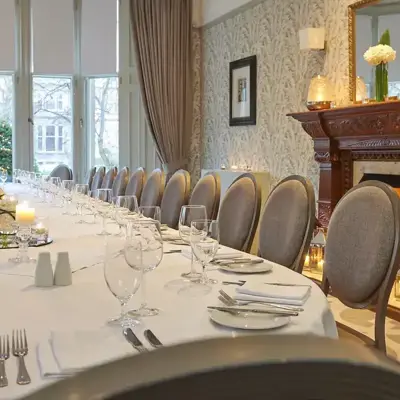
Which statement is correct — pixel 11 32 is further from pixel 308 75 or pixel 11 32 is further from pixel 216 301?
pixel 216 301

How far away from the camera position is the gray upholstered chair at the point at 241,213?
2.85 meters

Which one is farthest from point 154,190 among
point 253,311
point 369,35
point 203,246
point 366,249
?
point 253,311

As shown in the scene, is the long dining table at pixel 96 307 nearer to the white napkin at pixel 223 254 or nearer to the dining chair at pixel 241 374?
the white napkin at pixel 223 254

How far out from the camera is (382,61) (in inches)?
176

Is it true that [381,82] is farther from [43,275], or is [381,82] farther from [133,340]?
[133,340]

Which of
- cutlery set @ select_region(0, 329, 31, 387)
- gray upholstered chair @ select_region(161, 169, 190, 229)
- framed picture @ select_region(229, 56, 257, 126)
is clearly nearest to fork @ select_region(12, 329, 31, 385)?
cutlery set @ select_region(0, 329, 31, 387)

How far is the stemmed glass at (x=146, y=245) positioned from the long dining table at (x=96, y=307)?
0.11ft

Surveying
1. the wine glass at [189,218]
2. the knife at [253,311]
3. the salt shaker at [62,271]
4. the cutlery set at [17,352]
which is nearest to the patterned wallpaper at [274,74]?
the wine glass at [189,218]

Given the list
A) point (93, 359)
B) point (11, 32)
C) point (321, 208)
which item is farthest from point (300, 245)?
point (11, 32)

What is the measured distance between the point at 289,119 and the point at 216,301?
4.46 m

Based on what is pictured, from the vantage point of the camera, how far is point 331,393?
321mm

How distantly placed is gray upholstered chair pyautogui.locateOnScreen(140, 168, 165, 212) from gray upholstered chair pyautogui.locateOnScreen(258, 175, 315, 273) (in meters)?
1.81

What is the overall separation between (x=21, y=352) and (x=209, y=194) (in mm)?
2430

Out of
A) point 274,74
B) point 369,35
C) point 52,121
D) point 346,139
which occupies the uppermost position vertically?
point 369,35
